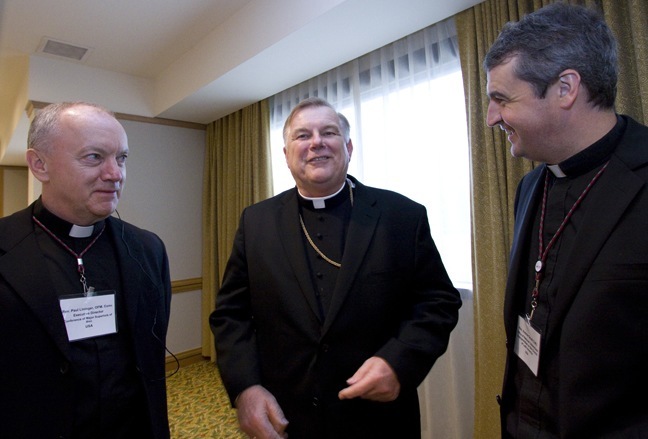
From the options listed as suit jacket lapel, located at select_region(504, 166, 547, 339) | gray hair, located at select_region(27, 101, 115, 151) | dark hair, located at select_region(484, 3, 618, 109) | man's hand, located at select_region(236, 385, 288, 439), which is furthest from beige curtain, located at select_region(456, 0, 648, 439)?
gray hair, located at select_region(27, 101, 115, 151)

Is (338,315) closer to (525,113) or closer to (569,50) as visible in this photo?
(525,113)

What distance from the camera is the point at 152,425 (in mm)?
1282

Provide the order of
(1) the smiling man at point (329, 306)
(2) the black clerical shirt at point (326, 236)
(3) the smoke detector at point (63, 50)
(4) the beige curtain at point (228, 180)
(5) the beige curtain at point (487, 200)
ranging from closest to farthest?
1. (1) the smiling man at point (329, 306)
2. (2) the black clerical shirt at point (326, 236)
3. (5) the beige curtain at point (487, 200)
4. (3) the smoke detector at point (63, 50)
5. (4) the beige curtain at point (228, 180)

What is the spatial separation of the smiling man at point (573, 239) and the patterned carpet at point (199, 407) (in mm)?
2586

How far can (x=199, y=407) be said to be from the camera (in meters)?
3.40

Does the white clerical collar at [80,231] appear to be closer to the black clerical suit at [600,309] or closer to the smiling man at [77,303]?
the smiling man at [77,303]

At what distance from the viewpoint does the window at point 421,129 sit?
98.9 inches

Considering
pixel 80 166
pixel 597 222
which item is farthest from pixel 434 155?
pixel 80 166

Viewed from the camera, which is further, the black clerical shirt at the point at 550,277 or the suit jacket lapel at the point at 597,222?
the black clerical shirt at the point at 550,277

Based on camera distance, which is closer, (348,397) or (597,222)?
(597,222)

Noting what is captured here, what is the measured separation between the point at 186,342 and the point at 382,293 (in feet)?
12.9

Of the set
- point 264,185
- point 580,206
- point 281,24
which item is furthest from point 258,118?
point 580,206

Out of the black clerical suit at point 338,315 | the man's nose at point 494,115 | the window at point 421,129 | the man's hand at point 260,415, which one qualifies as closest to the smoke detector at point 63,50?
the window at point 421,129

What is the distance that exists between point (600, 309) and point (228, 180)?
394 centimetres
